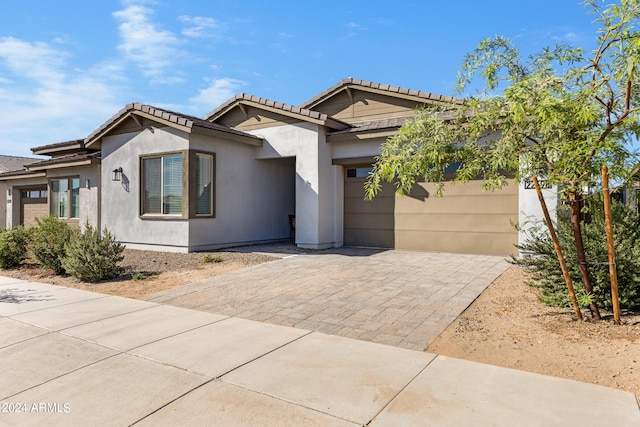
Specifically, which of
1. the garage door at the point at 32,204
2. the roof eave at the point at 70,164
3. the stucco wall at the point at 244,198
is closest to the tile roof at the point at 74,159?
the roof eave at the point at 70,164

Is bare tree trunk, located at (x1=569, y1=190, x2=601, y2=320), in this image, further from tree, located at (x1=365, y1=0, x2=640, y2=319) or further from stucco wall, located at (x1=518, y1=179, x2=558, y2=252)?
stucco wall, located at (x1=518, y1=179, x2=558, y2=252)

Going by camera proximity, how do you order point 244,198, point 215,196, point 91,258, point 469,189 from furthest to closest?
Answer: point 244,198
point 215,196
point 469,189
point 91,258

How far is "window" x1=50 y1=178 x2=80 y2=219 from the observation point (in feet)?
54.3

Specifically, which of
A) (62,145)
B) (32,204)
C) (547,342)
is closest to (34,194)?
(32,204)

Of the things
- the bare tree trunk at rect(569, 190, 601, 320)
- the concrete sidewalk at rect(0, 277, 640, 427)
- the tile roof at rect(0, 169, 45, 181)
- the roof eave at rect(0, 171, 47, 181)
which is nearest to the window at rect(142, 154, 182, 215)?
the concrete sidewalk at rect(0, 277, 640, 427)

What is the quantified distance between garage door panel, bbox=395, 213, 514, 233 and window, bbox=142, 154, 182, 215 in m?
6.91

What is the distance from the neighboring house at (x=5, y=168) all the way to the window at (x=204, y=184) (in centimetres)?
1718

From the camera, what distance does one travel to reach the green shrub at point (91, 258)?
8656mm

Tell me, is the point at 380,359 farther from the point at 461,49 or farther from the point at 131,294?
the point at 131,294

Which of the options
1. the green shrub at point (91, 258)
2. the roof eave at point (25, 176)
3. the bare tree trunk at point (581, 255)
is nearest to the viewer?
the bare tree trunk at point (581, 255)

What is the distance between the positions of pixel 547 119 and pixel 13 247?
13.0m

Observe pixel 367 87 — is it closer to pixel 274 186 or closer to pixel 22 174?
pixel 274 186

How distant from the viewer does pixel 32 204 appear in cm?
2092

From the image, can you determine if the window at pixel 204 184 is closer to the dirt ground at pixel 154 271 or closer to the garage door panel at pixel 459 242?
the dirt ground at pixel 154 271
